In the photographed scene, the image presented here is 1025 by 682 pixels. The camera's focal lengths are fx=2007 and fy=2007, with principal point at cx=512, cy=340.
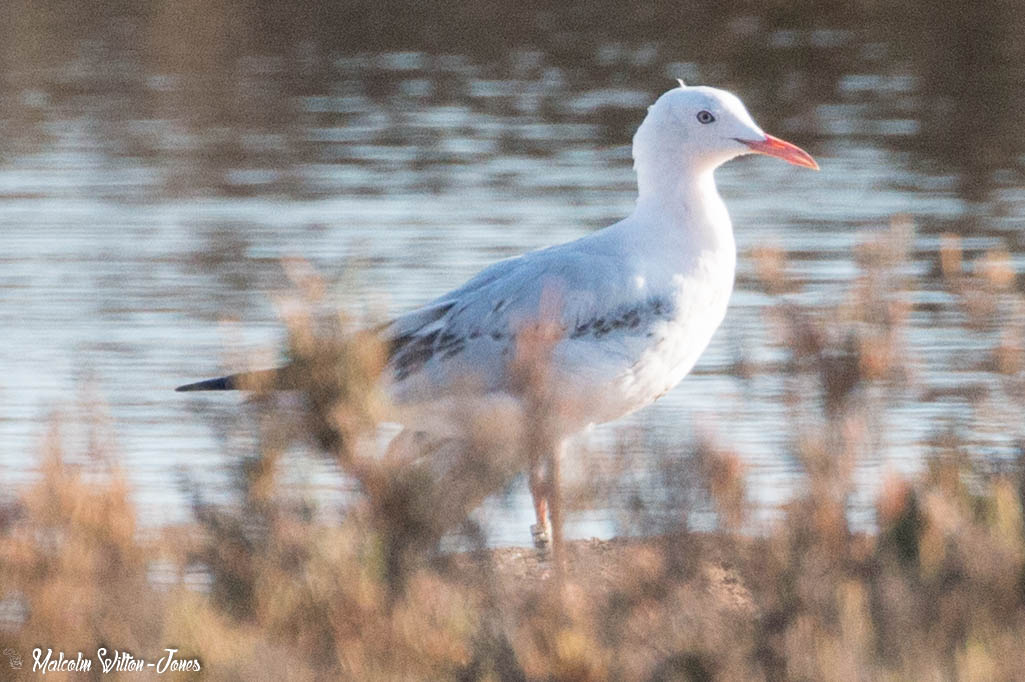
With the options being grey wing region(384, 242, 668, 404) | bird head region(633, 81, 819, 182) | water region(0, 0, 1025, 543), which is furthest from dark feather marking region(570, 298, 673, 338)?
bird head region(633, 81, 819, 182)

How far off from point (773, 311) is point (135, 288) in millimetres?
6858

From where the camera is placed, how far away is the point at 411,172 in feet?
48.4

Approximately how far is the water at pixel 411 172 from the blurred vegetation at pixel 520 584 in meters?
0.23

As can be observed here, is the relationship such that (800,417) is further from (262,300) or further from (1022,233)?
(1022,233)

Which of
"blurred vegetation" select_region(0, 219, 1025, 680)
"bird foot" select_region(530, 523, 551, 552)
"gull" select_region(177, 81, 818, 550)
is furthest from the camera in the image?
"bird foot" select_region(530, 523, 551, 552)

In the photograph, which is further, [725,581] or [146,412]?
[146,412]

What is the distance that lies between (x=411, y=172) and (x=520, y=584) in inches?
391

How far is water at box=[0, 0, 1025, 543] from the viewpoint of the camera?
28.9 feet

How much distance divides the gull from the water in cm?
23

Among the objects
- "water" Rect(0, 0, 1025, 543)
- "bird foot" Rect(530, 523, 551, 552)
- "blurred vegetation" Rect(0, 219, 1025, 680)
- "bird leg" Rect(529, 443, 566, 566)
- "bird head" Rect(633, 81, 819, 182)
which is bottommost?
"water" Rect(0, 0, 1025, 543)

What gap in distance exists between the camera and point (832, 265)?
450 inches

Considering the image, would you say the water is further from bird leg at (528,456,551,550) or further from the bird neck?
the bird neck

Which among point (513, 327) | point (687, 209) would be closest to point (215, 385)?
point (513, 327)

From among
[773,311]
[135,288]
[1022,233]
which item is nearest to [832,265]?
[1022,233]
